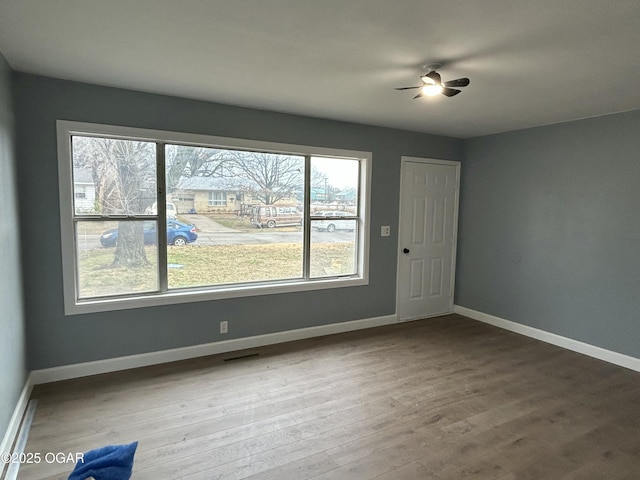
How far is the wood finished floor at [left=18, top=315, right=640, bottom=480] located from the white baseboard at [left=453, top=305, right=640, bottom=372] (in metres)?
0.14

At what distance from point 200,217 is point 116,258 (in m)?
0.81

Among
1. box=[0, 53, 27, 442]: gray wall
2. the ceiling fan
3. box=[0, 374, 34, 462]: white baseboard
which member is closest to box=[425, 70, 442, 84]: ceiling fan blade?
the ceiling fan

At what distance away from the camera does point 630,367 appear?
345cm

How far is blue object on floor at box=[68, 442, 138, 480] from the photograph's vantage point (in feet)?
6.04

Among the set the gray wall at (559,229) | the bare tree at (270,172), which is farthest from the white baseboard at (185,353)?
the gray wall at (559,229)

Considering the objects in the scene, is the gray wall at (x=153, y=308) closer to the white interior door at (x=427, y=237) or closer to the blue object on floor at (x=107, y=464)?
the white interior door at (x=427, y=237)

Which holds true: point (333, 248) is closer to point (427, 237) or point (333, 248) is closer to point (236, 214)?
point (236, 214)

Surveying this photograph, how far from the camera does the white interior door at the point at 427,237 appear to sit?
15.5ft

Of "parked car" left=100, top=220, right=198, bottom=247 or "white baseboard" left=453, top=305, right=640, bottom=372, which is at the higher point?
"parked car" left=100, top=220, right=198, bottom=247

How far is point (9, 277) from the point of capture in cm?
236

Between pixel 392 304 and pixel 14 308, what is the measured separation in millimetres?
3807

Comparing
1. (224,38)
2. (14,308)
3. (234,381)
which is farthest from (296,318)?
(224,38)

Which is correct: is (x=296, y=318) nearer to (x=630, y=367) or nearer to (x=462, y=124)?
(x=462, y=124)

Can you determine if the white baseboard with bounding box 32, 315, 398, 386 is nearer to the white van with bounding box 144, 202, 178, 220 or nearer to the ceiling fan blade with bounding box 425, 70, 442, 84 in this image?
the white van with bounding box 144, 202, 178, 220
